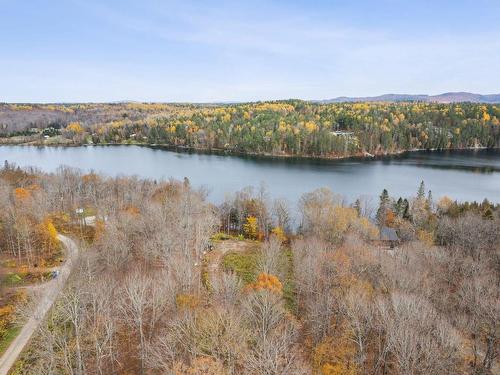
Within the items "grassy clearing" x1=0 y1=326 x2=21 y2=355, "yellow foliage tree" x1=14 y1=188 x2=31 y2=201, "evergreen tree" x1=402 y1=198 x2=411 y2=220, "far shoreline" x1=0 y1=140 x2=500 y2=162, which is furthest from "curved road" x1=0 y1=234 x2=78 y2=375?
"far shoreline" x1=0 y1=140 x2=500 y2=162

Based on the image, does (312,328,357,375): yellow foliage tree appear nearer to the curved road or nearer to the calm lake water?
the curved road

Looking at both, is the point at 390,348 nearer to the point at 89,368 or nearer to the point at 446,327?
the point at 446,327

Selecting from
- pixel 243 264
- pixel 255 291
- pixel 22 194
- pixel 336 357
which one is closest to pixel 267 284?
pixel 255 291

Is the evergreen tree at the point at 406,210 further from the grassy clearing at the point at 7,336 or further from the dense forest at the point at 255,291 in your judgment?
the grassy clearing at the point at 7,336

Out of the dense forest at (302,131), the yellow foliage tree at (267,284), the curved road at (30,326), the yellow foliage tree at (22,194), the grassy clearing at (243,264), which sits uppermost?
the dense forest at (302,131)

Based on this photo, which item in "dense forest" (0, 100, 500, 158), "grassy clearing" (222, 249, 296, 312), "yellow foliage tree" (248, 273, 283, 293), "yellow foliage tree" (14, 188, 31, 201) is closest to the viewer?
"yellow foliage tree" (248, 273, 283, 293)

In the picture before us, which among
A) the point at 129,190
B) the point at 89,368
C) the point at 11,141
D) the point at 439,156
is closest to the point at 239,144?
the point at 439,156

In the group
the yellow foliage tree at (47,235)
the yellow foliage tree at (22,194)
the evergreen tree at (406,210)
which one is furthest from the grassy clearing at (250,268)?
the yellow foliage tree at (22,194)
